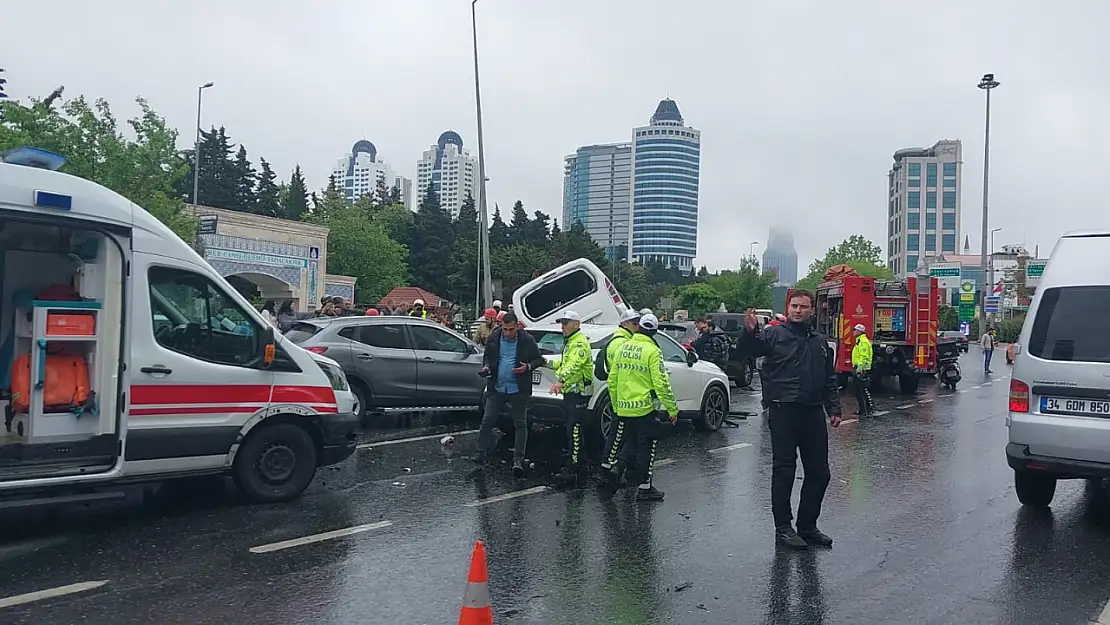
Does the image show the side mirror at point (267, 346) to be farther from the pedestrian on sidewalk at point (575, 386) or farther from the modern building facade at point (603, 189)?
the modern building facade at point (603, 189)

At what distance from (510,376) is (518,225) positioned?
7073 centimetres

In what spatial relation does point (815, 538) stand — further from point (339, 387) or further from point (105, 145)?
point (105, 145)

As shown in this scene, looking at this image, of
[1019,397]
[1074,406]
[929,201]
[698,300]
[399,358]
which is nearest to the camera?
[1074,406]

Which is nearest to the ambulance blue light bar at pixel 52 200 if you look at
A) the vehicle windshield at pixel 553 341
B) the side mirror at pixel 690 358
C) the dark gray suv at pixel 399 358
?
the dark gray suv at pixel 399 358

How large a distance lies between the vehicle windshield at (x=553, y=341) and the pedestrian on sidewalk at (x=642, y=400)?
2.90 metres

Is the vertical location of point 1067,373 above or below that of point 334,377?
above

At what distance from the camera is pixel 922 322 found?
19859 mm

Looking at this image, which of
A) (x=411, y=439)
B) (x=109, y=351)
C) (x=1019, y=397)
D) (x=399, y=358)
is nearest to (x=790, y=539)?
(x=1019, y=397)

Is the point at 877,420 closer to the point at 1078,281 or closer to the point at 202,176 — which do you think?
the point at 1078,281

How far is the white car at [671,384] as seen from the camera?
1050 centimetres

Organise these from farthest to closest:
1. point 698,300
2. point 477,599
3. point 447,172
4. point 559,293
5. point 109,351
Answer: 1. point 447,172
2. point 698,300
3. point 559,293
4. point 109,351
5. point 477,599

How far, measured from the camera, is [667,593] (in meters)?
5.44

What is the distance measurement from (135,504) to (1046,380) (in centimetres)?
751

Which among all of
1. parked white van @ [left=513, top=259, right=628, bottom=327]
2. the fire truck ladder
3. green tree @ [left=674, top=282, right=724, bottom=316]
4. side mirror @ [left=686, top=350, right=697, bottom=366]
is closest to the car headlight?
side mirror @ [left=686, top=350, right=697, bottom=366]
